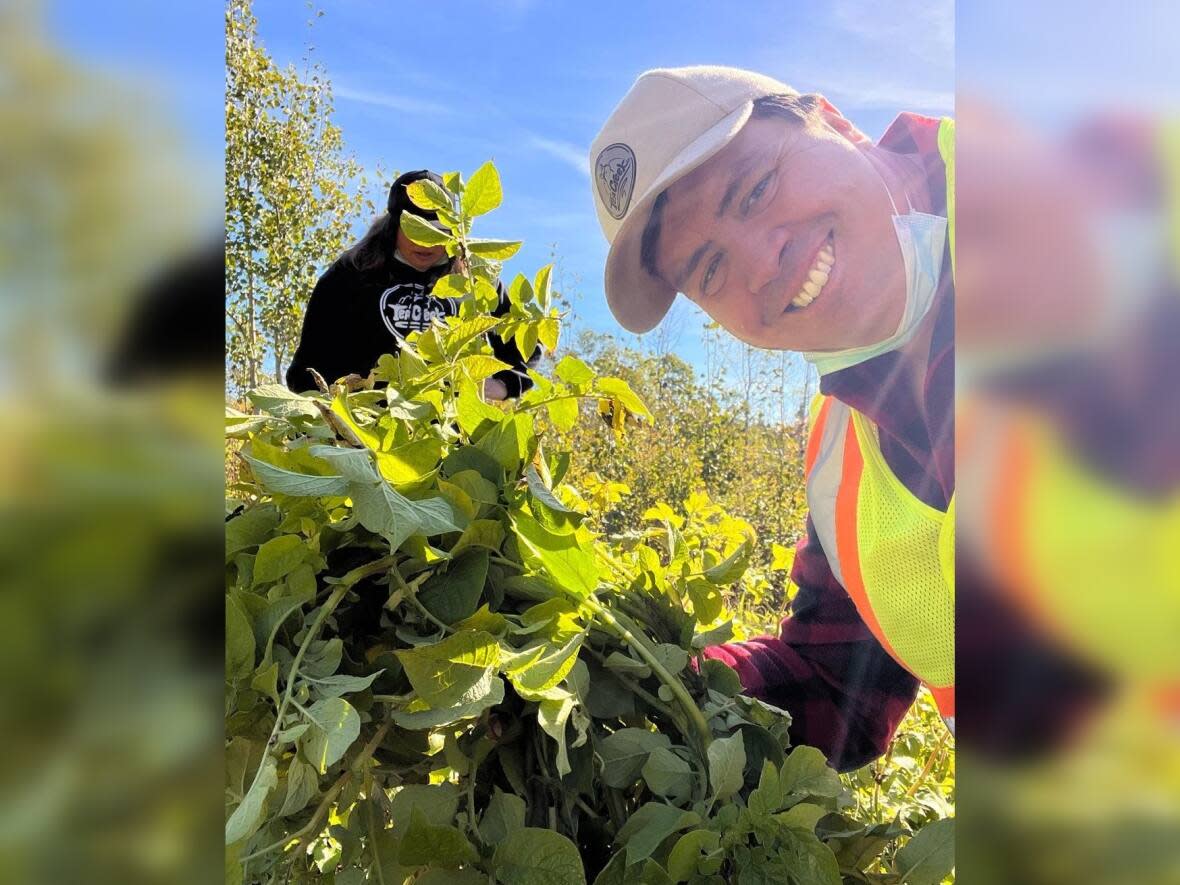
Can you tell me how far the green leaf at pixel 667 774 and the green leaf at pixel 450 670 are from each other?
100 mm

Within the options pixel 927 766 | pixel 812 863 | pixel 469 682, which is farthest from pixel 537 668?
pixel 927 766

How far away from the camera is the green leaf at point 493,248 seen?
497 millimetres

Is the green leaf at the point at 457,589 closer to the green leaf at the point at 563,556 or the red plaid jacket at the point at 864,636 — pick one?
the green leaf at the point at 563,556

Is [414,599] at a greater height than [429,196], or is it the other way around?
[429,196]

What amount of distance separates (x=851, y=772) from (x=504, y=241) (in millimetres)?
469

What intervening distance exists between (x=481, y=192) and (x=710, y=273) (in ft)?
1.08

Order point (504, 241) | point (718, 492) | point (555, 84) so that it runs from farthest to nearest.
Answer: point (718, 492) → point (555, 84) → point (504, 241)

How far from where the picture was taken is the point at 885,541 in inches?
27.0

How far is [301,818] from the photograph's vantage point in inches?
14.0
